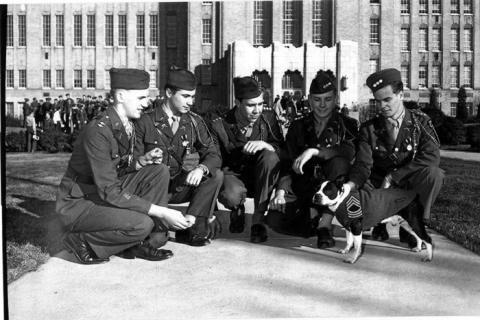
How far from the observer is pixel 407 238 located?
5090mm

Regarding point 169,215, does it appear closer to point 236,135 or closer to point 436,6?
point 236,135

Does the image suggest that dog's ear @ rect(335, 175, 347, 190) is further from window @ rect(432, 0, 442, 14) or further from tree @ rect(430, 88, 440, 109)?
tree @ rect(430, 88, 440, 109)

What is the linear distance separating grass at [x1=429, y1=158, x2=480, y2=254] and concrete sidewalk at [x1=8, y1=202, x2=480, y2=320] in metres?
0.51

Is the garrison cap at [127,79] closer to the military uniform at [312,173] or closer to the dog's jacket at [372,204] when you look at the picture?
the military uniform at [312,173]

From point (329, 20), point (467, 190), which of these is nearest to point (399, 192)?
point (467, 190)

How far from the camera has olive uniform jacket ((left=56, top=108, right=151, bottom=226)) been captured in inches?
174

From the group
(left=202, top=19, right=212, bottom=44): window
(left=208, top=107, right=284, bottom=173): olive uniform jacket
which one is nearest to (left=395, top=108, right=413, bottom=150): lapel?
(left=208, top=107, right=284, bottom=173): olive uniform jacket

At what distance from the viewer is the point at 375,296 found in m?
3.89

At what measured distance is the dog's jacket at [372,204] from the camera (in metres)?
4.65

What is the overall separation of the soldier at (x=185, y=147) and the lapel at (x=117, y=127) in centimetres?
49

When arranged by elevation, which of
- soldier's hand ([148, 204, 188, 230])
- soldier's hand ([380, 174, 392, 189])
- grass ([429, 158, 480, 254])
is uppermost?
soldier's hand ([380, 174, 392, 189])

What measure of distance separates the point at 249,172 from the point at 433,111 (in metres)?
4.79

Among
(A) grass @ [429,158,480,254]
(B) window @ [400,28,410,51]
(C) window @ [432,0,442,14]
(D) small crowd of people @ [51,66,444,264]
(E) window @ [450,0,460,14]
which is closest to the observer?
(D) small crowd of people @ [51,66,444,264]

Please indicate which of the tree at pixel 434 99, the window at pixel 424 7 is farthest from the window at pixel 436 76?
the window at pixel 424 7
